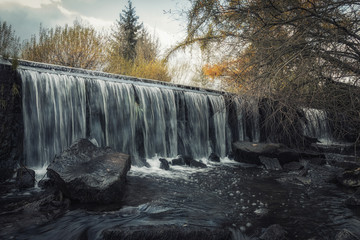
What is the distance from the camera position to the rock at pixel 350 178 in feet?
16.5

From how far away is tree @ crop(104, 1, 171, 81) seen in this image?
1500 centimetres

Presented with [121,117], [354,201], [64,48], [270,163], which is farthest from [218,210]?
[64,48]

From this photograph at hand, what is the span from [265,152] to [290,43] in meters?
4.49

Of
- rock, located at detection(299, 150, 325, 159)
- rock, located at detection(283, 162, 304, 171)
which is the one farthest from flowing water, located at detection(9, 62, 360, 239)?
rock, located at detection(299, 150, 325, 159)

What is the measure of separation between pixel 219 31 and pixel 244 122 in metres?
6.25

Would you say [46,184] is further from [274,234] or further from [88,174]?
[274,234]

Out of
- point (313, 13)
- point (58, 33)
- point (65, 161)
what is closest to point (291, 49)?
point (313, 13)

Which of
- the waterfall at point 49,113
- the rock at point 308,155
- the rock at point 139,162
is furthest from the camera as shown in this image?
the rock at point 308,155

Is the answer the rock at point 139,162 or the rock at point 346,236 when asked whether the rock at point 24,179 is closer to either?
the rock at point 139,162

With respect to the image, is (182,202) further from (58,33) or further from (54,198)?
(58,33)

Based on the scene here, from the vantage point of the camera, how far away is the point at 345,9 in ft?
12.5

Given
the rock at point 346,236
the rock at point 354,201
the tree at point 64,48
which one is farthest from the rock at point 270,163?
the tree at point 64,48

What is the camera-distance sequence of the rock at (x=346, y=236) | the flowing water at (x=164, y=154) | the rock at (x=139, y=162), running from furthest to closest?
the rock at (x=139, y=162) < the flowing water at (x=164, y=154) < the rock at (x=346, y=236)

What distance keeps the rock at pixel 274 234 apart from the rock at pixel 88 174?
229cm
